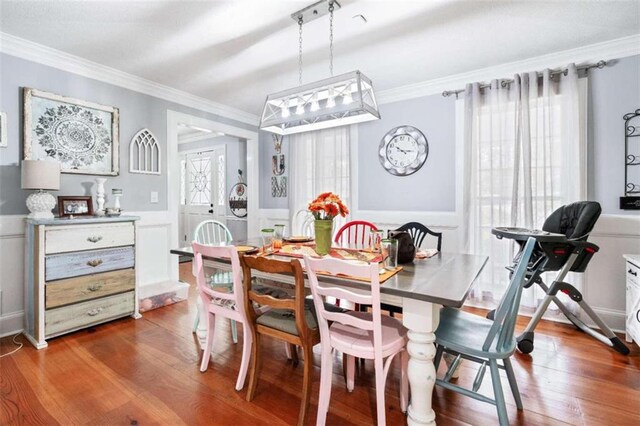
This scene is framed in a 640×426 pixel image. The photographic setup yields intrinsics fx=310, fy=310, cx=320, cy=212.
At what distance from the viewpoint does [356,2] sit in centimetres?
211

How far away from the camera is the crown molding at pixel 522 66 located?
2619mm

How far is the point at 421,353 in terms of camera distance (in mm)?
1408

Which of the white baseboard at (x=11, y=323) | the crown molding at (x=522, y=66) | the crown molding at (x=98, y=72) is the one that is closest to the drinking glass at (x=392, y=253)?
the crown molding at (x=522, y=66)

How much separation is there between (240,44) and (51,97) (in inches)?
70.6

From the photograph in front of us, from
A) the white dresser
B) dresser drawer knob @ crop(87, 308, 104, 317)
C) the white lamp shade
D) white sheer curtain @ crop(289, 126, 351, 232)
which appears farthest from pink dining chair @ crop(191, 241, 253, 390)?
the white dresser

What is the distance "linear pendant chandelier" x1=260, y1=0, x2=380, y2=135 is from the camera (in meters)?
2.10

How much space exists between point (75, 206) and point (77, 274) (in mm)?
682

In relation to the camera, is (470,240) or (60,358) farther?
(470,240)

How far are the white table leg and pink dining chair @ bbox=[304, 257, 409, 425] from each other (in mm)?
126

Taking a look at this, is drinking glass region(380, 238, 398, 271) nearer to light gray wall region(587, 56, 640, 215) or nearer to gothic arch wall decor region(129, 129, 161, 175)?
light gray wall region(587, 56, 640, 215)

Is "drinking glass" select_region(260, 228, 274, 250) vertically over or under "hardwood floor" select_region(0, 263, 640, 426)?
over

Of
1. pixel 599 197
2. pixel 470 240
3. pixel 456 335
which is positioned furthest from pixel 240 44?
pixel 599 197

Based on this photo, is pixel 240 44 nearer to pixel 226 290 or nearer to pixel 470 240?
pixel 226 290

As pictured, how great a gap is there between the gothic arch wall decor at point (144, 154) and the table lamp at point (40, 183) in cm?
87
